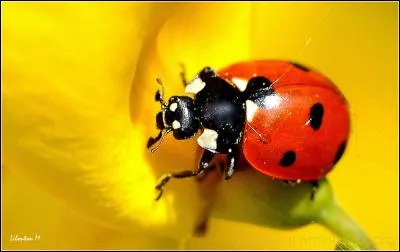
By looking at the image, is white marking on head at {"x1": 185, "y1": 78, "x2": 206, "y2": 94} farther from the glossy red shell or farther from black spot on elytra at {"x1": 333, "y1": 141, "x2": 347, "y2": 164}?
black spot on elytra at {"x1": 333, "y1": 141, "x2": 347, "y2": 164}

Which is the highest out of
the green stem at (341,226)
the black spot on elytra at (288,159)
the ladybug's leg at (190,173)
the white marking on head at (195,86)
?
the white marking on head at (195,86)

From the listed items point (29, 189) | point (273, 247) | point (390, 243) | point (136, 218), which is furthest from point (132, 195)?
point (390, 243)

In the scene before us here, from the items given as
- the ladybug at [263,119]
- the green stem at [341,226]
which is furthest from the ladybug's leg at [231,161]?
the green stem at [341,226]

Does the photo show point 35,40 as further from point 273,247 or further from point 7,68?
point 273,247

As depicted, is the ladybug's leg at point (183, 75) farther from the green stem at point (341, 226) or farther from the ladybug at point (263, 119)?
the green stem at point (341, 226)

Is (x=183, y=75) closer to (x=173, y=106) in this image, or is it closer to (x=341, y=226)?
(x=173, y=106)

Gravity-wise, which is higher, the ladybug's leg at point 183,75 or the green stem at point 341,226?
the ladybug's leg at point 183,75

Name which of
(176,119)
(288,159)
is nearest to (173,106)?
(176,119)
